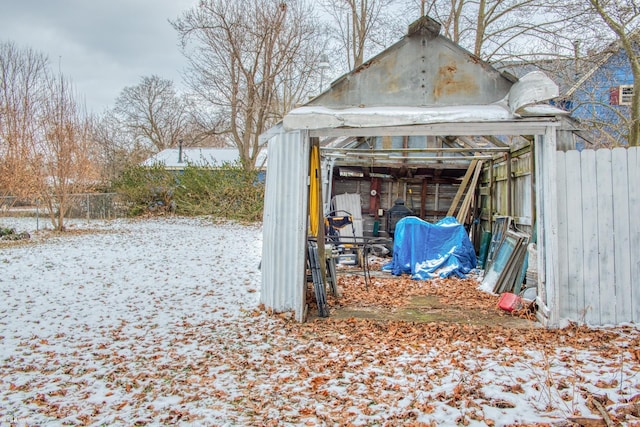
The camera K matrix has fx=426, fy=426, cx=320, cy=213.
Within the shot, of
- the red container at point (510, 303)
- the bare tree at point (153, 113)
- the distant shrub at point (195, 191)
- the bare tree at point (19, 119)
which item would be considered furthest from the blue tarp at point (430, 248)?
the bare tree at point (153, 113)

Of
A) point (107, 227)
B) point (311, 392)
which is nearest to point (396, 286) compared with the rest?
point (311, 392)

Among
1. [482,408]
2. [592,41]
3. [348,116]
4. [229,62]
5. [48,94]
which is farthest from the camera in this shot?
[229,62]

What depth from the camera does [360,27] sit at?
15773 millimetres

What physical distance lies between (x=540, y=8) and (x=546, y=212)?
8670 mm

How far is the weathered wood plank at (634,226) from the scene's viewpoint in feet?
14.3

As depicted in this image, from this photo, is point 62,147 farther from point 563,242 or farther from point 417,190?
point 563,242

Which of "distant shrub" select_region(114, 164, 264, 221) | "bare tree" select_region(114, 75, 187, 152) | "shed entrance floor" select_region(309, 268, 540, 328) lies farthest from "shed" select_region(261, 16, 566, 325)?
"bare tree" select_region(114, 75, 187, 152)

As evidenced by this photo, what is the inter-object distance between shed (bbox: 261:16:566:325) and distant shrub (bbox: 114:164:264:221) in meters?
10.7

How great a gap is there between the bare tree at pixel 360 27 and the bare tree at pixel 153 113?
17718 mm

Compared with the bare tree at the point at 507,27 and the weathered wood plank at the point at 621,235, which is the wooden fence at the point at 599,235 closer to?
the weathered wood plank at the point at 621,235

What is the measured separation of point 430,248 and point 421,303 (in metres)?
2.40

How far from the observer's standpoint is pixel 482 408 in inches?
108

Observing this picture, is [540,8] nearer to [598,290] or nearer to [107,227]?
[598,290]

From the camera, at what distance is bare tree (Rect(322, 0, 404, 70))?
50.3 ft
